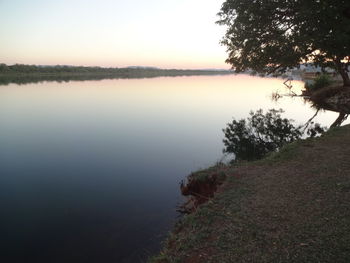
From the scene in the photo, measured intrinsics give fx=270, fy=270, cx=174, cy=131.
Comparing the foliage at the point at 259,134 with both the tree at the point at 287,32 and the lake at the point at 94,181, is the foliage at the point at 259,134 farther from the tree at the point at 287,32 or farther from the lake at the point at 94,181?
the tree at the point at 287,32

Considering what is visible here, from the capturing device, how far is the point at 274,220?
6.48 meters

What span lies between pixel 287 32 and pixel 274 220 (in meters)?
14.0

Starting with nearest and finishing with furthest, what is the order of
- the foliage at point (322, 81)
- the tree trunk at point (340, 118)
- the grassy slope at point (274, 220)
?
the grassy slope at point (274, 220) < the tree trunk at point (340, 118) < the foliage at point (322, 81)

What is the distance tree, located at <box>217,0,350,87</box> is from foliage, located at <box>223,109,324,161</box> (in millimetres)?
4753

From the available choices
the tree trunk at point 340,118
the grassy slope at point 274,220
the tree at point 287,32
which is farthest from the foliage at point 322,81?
the grassy slope at point 274,220

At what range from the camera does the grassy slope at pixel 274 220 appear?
5.32m

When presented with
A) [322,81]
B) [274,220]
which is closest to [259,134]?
[274,220]

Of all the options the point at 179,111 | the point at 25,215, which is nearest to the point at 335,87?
the point at 179,111

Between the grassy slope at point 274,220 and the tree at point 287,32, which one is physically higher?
the tree at point 287,32

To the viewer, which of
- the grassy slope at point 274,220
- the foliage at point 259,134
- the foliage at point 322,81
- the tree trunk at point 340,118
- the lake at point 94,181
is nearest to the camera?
the grassy slope at point 274,220

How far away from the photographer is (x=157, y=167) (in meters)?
14.4

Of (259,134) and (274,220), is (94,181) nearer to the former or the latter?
(274,220)

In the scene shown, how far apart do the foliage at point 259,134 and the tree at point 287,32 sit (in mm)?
4753

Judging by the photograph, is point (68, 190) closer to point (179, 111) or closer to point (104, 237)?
point (104, 237)
